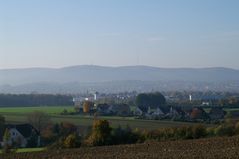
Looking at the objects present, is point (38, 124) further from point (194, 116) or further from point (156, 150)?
point (156, 150)

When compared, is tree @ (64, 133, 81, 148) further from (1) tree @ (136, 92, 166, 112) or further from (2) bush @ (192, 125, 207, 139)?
(1) tree @ (136, 92, 166, 112)

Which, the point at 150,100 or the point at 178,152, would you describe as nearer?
the point at 178,152

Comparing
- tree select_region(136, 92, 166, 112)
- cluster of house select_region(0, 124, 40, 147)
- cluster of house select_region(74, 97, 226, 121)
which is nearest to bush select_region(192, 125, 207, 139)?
cluster of house select_region(0, 124, 40, 147)

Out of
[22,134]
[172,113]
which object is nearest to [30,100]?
[172,113]

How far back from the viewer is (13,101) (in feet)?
313

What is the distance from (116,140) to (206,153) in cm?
1343

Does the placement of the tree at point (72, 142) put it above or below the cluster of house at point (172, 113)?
below

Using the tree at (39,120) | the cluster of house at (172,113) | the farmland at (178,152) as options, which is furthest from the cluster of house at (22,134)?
the cluster of house at (172,113)

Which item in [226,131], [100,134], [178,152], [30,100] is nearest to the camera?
[178,152]

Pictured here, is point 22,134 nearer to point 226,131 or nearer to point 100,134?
point 100,134

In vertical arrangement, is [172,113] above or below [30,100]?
below

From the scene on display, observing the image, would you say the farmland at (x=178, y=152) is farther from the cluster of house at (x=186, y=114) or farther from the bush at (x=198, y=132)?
the cluster of house at (x=186, y=114)

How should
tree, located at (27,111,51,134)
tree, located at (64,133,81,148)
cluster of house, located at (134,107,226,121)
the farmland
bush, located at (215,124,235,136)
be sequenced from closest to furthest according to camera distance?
the farmland
tree, located at (64,133,81,148)
bush, located at (215,124,235,136)
tree, located at (27,111,51,134)
cluster of house, located at (134,107,226,121)

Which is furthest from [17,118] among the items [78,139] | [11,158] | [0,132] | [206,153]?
[206,153]
